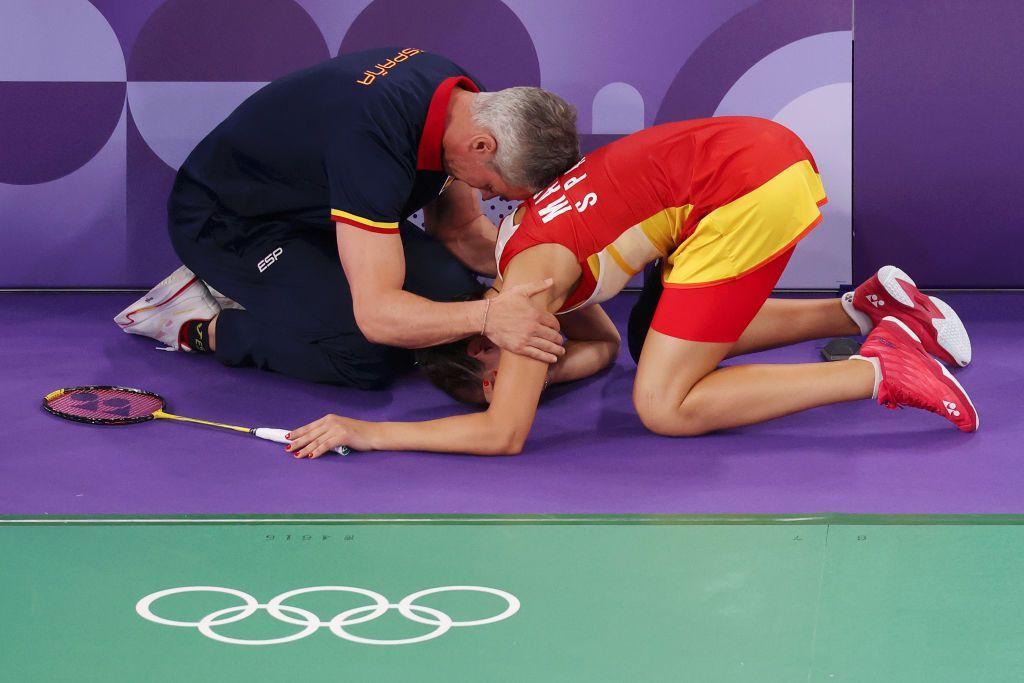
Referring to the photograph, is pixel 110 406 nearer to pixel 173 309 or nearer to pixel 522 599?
pixel 173 309

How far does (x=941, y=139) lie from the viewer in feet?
17.5

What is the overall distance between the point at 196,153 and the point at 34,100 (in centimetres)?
120

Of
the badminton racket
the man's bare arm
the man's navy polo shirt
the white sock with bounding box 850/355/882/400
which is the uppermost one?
the man's navy polo shirt

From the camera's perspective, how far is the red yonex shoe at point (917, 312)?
4289mm

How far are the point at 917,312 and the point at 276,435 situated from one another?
7.40 ft

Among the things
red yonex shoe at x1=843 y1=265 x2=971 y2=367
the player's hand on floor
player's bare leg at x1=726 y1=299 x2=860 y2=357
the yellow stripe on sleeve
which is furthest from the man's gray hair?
red yonex shoe at x1=843 y1=265 x2=971 y2=367

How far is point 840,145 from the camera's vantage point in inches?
211

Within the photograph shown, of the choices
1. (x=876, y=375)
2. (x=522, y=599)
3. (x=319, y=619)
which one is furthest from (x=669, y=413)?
(x=319, y=619)

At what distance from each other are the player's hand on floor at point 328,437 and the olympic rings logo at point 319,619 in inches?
34.4

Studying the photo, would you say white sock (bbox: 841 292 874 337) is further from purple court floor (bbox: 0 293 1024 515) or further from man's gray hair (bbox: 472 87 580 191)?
man's gray hair (bbox: 472 87 580 191)

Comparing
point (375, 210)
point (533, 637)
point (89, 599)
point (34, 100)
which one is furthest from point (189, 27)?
point (533, 637)

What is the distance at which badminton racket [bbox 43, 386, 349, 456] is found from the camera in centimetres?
396

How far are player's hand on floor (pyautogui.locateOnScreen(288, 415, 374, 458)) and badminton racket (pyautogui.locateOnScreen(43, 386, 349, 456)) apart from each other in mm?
138

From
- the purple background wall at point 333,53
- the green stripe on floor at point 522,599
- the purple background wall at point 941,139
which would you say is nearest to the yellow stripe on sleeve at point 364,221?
the green stripe on floor at point 522,599
